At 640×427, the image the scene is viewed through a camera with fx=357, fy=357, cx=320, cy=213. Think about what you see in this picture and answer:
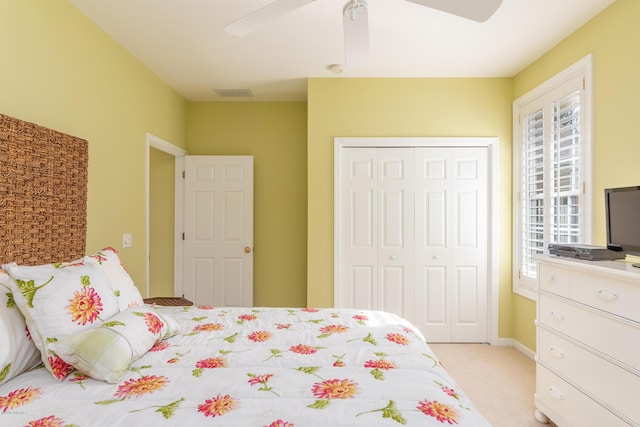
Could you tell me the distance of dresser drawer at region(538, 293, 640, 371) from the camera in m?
1.62

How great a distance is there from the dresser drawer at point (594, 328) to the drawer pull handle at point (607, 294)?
90mm

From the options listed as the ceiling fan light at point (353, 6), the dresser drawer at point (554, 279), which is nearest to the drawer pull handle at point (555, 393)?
the dresser drawer at point (554, 279)

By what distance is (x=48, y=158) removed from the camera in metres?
2.06

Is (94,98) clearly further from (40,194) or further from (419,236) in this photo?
(419,236)

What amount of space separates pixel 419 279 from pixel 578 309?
5.64ft

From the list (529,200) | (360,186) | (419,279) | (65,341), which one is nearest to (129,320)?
(65,341)

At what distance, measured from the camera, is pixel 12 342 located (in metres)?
1.25

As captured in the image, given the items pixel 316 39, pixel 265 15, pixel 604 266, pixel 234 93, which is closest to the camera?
pixel 265 15

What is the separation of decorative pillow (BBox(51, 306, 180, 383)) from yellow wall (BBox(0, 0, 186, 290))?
1.35 m

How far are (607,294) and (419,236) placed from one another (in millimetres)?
1916

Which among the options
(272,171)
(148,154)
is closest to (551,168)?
(272,171)

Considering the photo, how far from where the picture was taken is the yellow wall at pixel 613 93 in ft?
7.14

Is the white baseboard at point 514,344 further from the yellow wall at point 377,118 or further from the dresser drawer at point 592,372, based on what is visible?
the dresser drawer at point 592,372

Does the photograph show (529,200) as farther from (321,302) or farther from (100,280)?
(100,280)
